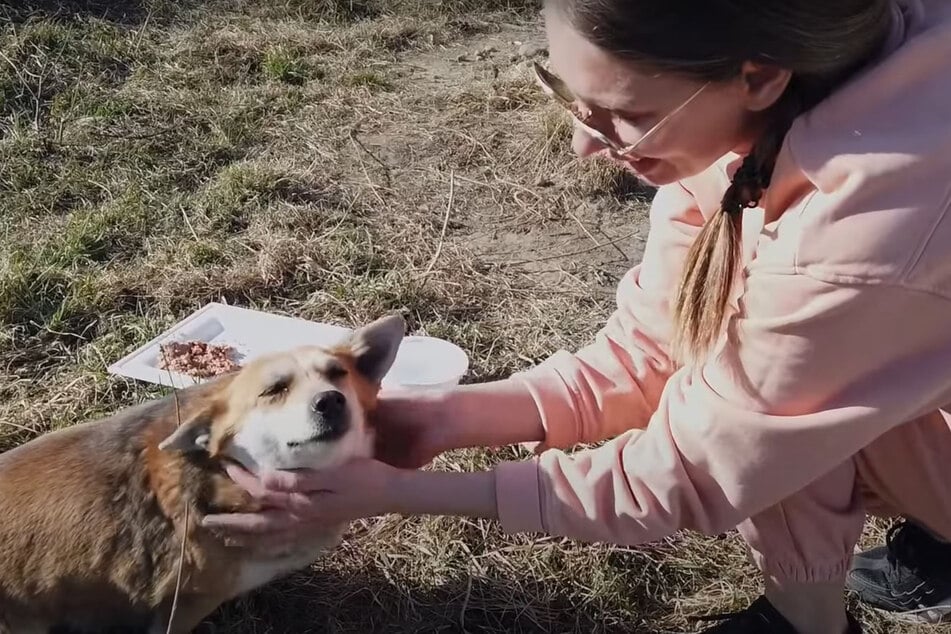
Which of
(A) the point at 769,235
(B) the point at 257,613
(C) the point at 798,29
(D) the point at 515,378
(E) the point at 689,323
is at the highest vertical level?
(C) the point at 798,29

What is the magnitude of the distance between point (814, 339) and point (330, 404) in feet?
2.84

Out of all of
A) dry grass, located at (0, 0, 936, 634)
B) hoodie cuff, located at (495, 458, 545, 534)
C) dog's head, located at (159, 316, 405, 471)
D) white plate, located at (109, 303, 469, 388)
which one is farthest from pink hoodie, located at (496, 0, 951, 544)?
white plate, located at (109, 303, 469, 388)

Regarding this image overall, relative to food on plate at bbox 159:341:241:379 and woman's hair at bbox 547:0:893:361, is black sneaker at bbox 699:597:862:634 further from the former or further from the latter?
food on plate at bbox 159:341:241:379

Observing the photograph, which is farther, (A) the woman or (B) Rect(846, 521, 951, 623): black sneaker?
(B) Rect(846, 521, 951, 623): black sneaker

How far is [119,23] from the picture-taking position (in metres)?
5.58

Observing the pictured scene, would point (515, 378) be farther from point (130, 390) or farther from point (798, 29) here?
point (130, 390)

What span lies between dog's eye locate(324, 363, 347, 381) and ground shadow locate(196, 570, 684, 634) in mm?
587

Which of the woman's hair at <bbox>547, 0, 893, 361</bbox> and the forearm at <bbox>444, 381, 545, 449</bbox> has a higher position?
the woman's hair at <bbox>547, 0, 893, 361</bbox>

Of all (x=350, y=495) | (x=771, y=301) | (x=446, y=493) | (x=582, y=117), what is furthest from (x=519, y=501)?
(x=582, y=117)

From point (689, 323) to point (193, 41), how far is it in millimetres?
4307

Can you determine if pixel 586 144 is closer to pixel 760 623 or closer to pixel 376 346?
pixel 376 346

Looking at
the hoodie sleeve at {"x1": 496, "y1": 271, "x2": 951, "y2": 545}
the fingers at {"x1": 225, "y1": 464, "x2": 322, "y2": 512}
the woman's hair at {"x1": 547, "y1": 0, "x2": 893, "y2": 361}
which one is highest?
the woman's hair at {"x1": 547, "y1": 0, "x2": 893, "y2": 361}

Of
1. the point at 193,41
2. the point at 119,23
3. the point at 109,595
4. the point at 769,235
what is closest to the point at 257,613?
the point at 109,595

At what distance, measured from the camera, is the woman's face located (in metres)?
1.54
